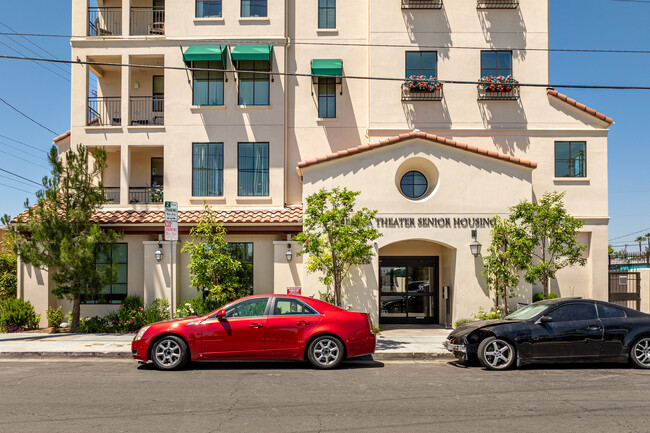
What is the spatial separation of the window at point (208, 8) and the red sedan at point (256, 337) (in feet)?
41.1

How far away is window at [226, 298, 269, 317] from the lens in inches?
416

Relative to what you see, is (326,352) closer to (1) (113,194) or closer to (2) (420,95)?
(2) (420,95)

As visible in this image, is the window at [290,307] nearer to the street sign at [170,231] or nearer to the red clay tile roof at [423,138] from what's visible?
the street sign at [170,231]

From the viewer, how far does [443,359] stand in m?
12.0

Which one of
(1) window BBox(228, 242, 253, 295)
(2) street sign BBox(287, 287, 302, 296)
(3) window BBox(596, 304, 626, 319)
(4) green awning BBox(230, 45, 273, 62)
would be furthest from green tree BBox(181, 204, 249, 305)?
(3) window BBox(596, 304, 626, 319)

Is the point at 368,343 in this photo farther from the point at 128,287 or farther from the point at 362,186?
the point at 128,287

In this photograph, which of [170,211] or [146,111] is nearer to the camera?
[170,211]

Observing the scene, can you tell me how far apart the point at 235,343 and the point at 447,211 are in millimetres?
7913

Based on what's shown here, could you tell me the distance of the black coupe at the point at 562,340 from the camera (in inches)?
410

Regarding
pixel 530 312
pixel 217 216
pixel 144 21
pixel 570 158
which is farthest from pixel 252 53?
pixel 530 312

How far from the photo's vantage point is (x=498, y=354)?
10.4 m

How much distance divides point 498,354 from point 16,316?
1380cm

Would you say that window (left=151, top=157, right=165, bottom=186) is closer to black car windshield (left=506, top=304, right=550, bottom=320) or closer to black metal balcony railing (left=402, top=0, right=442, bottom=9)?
black metal balcony railing (left=402, top=0, right=442, bottom=9)

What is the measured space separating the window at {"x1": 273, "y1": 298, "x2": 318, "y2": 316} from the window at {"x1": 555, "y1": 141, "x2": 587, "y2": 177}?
36.7 feet
